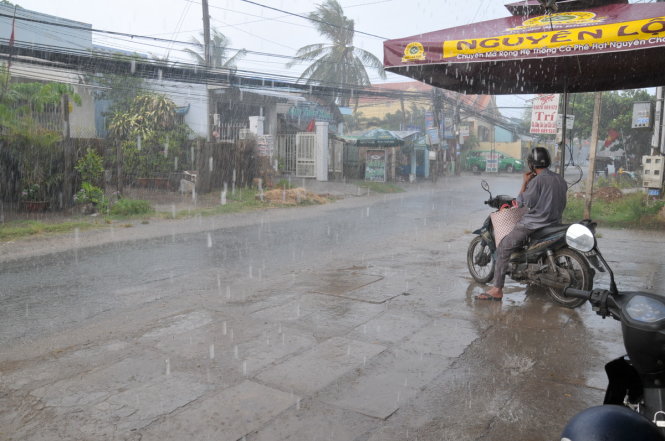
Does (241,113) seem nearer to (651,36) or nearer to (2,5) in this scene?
(2,5)

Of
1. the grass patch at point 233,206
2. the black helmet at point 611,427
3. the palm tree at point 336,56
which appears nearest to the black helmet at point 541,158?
the black helmet at point 611,427

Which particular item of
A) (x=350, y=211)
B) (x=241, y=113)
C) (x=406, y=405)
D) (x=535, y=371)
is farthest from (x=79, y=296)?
(x=241, y=113)

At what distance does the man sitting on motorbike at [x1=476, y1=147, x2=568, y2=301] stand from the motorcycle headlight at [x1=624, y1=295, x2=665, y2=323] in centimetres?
399

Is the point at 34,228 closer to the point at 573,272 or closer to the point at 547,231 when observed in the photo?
the point at 547,231

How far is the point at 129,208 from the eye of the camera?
46.7ft

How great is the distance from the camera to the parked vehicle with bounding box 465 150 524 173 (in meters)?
44.7

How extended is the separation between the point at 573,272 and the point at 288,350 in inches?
126

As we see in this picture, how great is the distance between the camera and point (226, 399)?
12.1 feet

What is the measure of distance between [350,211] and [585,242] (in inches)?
557

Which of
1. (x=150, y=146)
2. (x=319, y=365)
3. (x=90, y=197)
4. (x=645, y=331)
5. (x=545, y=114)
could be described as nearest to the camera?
(x=645, y=331)

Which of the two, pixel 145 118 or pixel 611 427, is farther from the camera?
pixel 145 118

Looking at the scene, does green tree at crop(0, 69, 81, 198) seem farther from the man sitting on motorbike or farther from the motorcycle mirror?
the motorcycle mirror

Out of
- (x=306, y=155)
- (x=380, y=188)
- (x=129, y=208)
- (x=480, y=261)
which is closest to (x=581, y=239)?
(x=480, y=261)

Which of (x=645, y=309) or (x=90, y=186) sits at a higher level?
(x=645, y=309)
